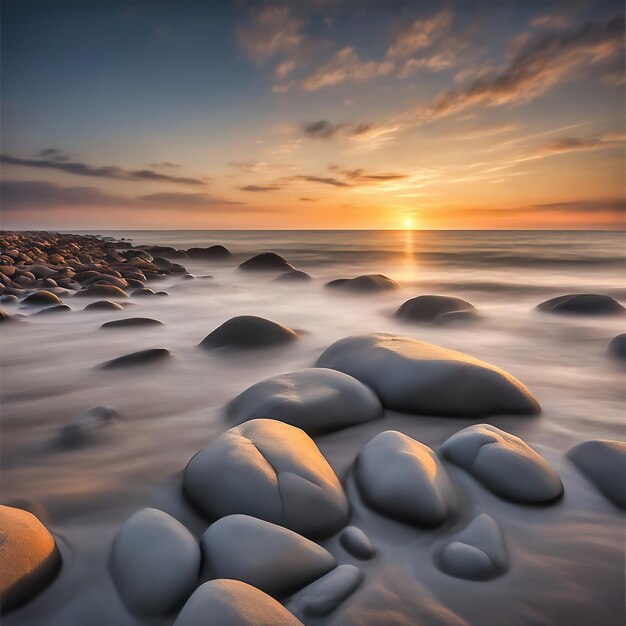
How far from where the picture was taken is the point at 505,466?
5.20 ft

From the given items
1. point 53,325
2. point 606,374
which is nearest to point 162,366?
point 53,325

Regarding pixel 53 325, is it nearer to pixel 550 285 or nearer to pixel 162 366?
pixel 162 366

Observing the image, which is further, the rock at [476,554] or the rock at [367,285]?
the rock at [367,285]

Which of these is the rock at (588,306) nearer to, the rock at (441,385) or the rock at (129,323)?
the rock at (441,385)

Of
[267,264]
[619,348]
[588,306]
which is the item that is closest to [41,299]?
[619,348]

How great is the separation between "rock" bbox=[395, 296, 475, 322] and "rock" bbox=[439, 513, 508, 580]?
379cm

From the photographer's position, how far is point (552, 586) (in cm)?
120

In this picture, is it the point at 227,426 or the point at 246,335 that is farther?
the point at 246,335

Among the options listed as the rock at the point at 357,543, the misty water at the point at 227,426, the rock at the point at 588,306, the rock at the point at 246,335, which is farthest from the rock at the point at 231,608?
the rock at the point at 588,306

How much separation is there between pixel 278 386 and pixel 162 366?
1403 mm

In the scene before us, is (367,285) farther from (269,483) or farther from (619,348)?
(269,483)

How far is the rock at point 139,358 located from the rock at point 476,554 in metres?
2.63

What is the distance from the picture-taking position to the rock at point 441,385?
7.45ft

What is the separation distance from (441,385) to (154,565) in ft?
5.26
